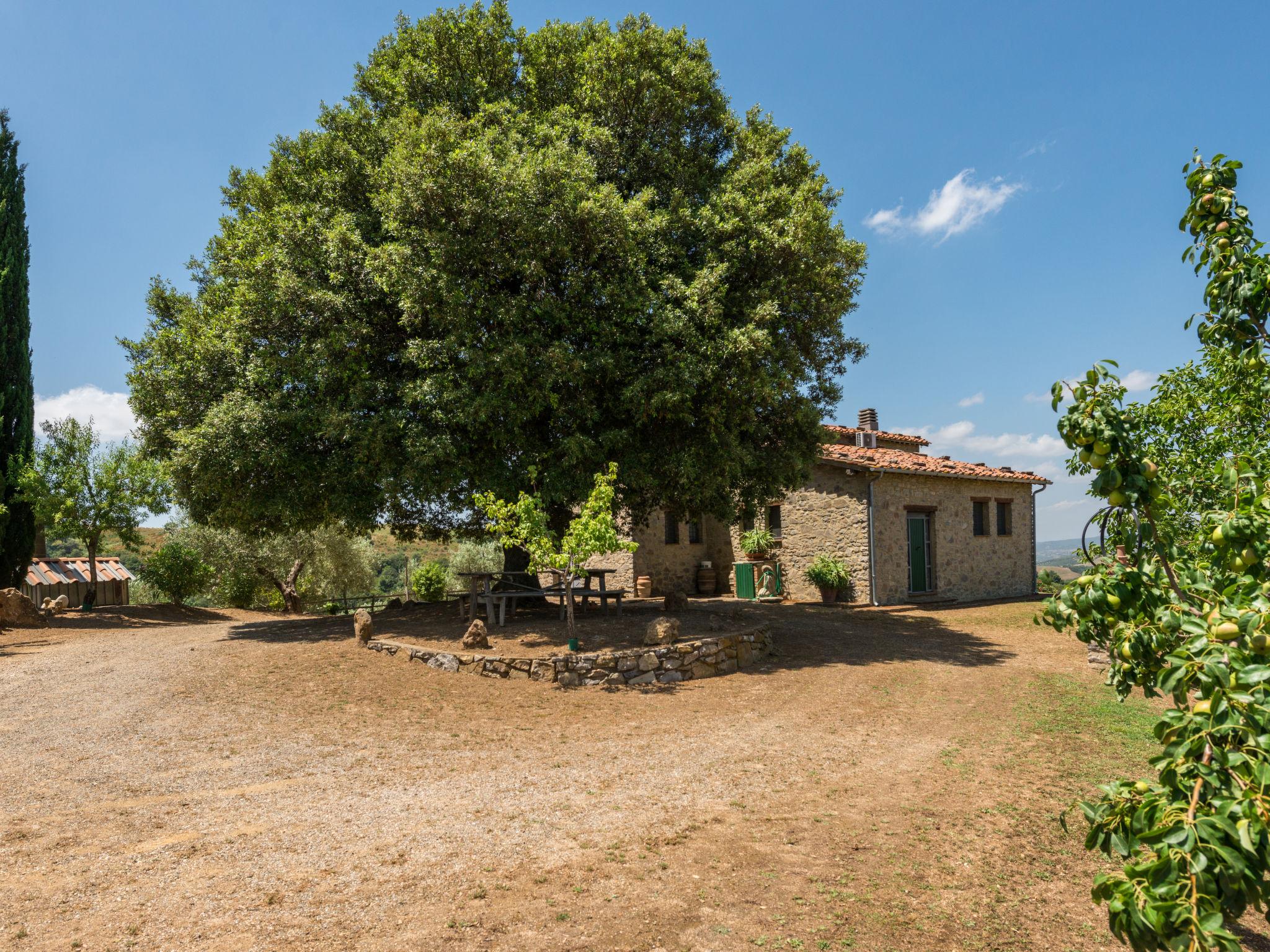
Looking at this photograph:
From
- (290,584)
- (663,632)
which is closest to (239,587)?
(290,584)

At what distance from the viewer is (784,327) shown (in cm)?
1374

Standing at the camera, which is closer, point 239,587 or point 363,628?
point 363,628

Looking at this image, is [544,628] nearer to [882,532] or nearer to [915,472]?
[882,532]

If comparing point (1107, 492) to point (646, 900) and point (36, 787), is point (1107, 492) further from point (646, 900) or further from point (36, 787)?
point (36, 787)

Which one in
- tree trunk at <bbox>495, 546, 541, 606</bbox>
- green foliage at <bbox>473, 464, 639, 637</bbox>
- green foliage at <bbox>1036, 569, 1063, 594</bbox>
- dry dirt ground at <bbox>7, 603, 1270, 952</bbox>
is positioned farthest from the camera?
tree trunk at <bbox>495, 546, 541, 606</bbox>

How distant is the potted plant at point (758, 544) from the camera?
2091 centimetres

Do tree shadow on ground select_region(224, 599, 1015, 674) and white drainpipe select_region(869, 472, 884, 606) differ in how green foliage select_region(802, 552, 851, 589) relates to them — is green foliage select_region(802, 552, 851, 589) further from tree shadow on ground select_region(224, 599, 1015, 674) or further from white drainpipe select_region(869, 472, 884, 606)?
tree shadow on ground select_region(224, 599, 1015, 674)

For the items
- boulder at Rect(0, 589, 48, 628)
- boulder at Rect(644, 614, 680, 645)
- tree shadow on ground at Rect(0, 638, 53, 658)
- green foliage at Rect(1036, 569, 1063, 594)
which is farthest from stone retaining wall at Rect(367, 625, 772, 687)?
boulder at Rect(0, 589, 48, 628)

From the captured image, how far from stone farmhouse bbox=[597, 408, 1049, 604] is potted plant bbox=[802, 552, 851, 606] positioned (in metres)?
0.19

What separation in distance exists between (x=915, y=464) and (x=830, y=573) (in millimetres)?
3984

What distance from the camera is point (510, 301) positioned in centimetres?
1201

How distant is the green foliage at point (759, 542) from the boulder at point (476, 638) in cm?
1171

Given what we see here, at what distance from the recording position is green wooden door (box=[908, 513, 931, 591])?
19.7 metres

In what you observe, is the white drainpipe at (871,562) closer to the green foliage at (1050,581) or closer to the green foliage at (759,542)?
the green foliage at (759,542)
